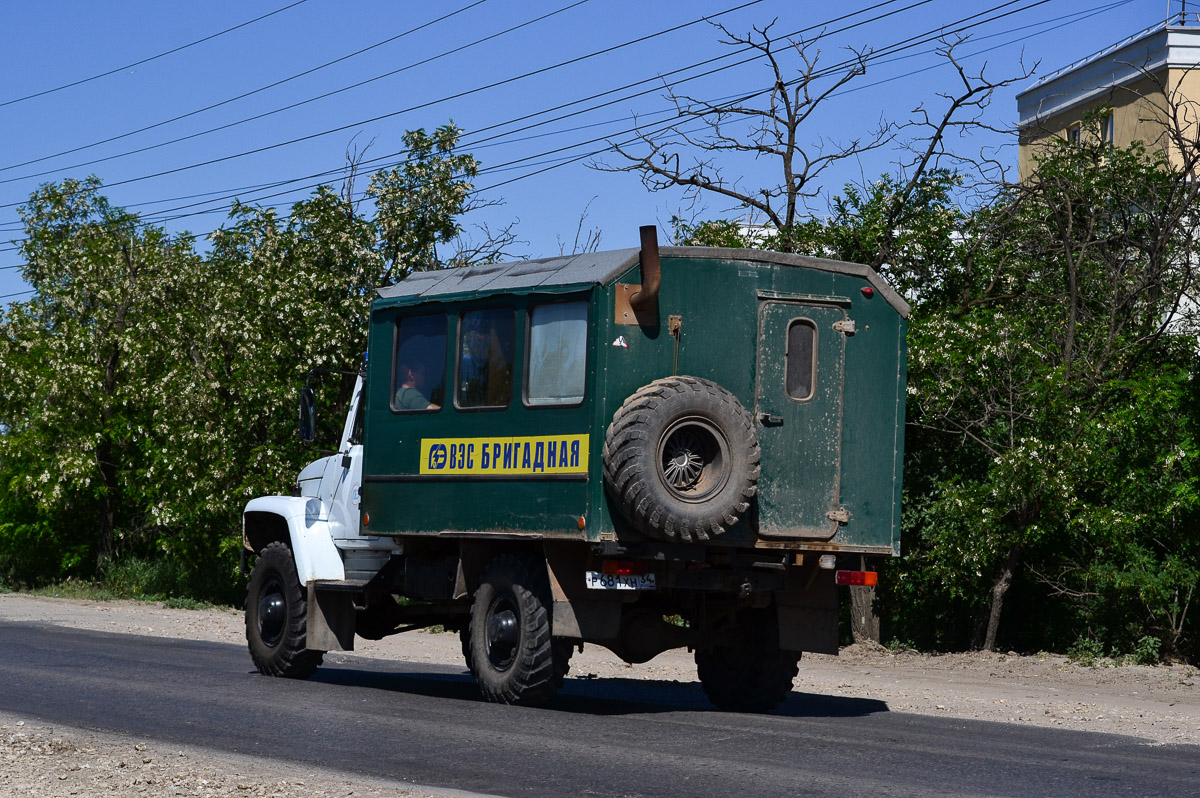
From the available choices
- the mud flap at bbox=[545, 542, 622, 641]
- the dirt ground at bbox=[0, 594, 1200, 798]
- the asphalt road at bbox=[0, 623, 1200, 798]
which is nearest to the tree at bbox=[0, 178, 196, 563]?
the dirt ground at bbox=[0, 594, 1200, 798]

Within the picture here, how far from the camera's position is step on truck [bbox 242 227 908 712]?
1042 cm

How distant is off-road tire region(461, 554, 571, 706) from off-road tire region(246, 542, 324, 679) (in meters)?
2.43

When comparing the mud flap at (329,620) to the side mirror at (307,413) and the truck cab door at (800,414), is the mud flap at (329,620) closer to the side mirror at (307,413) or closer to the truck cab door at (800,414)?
the side mirror at (307,413)

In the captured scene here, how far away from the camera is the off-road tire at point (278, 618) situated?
13.3m

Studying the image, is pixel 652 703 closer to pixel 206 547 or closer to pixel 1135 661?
pixel 1135 661

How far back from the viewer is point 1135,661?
16969 mm

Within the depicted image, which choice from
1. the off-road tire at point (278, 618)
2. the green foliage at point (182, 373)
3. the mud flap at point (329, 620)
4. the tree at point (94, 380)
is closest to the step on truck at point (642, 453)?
the mud flap at point (329, 620)

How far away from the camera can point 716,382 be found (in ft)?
35.4

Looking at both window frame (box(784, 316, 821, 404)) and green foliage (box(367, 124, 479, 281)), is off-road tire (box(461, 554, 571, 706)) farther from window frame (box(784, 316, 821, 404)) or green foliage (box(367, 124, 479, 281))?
green foliage (box(367, 124, 479, 281))

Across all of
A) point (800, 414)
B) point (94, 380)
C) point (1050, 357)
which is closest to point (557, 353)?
point (800, 414)

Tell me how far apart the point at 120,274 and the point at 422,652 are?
16717 mm

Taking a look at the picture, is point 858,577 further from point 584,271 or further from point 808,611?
point 584,271

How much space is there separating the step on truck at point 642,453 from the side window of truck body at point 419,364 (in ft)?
0.06

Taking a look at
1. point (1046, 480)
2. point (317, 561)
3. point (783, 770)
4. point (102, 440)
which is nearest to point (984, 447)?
point (1046, 480)
